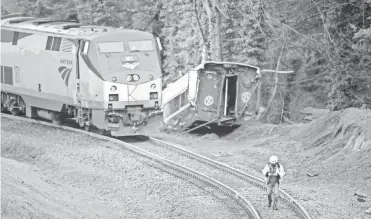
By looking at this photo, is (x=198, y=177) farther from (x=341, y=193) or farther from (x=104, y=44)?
(x=104, y=44)

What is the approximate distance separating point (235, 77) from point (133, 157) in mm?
6863

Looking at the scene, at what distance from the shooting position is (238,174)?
19484 mm

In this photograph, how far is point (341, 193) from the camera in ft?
58.0

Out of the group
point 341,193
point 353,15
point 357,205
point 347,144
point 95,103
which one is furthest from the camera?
point 353,15

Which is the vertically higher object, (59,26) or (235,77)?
(59,26)

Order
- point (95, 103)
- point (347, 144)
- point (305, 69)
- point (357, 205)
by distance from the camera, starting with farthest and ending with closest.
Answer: point (305, 69) → point (95, 103) → point (347, 144) → point (357, 205)

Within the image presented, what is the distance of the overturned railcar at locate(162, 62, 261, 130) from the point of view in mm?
26844

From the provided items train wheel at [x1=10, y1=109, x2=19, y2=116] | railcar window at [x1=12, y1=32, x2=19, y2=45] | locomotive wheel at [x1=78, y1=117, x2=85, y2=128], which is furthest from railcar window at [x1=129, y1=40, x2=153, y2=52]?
train wheel at [x1=10, y1=109, x2=19, y2=116]

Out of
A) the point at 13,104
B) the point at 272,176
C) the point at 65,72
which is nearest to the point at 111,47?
the point at 65,72

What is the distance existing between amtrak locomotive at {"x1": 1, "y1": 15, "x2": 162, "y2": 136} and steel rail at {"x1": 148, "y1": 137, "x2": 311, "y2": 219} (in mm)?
1551

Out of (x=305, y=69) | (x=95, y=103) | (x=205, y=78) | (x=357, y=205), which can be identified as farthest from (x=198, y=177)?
(x=305, y=69)

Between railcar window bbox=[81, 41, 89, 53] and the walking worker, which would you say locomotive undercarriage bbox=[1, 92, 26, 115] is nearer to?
railcar window bbox=[81, 41, 89, 53]

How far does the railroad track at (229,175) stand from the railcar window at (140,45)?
2999 millimetres

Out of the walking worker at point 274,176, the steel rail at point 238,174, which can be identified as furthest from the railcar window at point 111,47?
the walking worker at point 274,176
